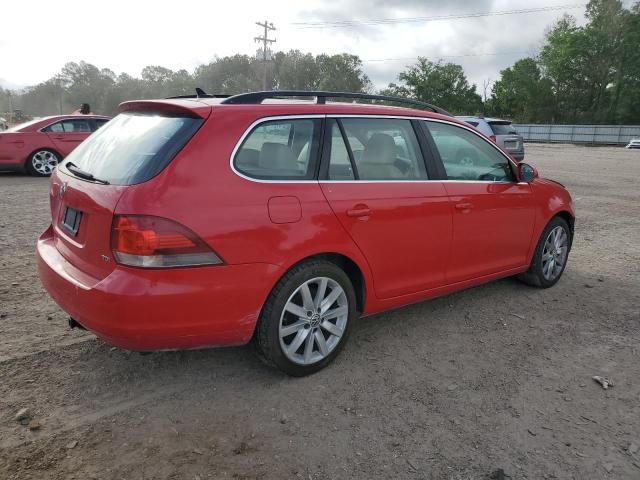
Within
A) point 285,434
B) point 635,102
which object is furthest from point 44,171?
point 635,102

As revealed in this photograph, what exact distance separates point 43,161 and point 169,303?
1061 centimetres

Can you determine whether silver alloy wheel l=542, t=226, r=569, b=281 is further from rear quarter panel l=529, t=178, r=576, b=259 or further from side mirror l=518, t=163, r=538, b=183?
side mirror l=518, t=163, r=538, b=183

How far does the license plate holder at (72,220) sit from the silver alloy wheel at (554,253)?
158 inches

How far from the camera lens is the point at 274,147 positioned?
306 centimetres

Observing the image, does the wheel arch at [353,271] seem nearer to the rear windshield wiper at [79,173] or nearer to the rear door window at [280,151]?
the rear door window at [280,151]

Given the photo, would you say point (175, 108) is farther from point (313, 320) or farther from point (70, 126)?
point (70, 126)

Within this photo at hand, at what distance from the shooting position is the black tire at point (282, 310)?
2.98 m

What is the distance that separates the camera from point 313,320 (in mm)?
3201

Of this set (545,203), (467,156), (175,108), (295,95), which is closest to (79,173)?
(175,108)

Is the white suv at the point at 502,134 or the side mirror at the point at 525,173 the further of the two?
the white suv at the point at 502,134

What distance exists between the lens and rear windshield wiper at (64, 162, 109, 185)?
288 centimetres

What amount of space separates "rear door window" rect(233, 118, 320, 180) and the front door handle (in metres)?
0.34

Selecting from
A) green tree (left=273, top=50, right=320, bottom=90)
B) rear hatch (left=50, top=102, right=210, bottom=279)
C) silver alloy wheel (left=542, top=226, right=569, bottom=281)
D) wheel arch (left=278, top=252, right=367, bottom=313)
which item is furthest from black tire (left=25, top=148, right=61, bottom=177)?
green tree (left=273, top=50, right=320, bottom=90)

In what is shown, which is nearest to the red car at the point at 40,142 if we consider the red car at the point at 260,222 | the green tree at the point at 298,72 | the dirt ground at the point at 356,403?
the dirt ground at the point at 356,403
